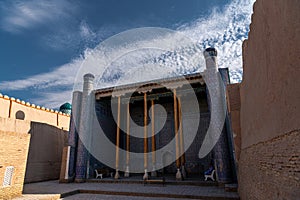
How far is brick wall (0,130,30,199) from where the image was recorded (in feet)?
22.4

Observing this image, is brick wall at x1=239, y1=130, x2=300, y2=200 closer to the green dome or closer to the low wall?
the low wall

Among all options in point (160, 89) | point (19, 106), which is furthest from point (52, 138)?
point (160, 89)

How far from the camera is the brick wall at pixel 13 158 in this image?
22.4 feet

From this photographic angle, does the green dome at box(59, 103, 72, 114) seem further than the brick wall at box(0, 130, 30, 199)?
Yes

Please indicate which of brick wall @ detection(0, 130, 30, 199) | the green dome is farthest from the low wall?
brick wall @ detection(0, 130, 30, 199)

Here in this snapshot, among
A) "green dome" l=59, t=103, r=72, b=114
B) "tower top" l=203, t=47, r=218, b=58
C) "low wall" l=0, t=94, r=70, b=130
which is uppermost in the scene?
"tower top" l=203, t=47, r=218, b=58

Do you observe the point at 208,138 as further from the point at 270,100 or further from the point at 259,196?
the point at 270,100

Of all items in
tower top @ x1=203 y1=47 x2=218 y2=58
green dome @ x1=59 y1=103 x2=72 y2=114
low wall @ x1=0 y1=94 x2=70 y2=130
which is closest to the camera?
tower top @ x1=203 y1=47 x2=218 y2=58

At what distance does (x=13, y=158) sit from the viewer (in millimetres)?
7211

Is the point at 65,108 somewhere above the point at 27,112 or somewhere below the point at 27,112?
above

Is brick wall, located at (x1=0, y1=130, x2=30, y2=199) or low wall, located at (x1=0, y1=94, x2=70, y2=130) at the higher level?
low wall, located at (x1=0, y1=94, x2=70, y2=130)

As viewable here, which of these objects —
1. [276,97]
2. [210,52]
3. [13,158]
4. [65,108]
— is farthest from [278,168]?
[65,108]

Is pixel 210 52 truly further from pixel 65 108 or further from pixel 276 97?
pixel 65 108

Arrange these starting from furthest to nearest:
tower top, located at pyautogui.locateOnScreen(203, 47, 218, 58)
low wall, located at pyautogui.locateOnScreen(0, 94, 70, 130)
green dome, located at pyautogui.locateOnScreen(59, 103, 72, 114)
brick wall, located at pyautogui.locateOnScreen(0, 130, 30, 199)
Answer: green dome, located at pyautogui.locateOnScreen(59, 103, 72, 114) < low wall, located at pyautogui.locateOnScreen(0, 94, 70, 130) < tower top, located at pyautogui.locateOnScreen(203, 47, 218, 58) < brick wall, located at pyautogui.locateOnScreen(0, 130, 30, 199)
